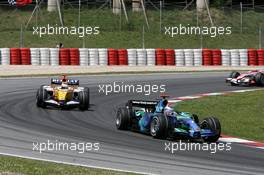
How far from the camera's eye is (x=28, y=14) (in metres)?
48.6

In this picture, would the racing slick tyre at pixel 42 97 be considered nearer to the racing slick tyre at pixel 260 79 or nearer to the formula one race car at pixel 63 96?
the formula one race car at pixel 63 96

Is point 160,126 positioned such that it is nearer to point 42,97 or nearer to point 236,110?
point 42,97

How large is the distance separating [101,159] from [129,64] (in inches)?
1004

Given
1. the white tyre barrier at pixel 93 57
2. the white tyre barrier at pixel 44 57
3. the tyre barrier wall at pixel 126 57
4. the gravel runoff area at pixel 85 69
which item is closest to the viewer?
the gravel runoff area at pixel 85 69

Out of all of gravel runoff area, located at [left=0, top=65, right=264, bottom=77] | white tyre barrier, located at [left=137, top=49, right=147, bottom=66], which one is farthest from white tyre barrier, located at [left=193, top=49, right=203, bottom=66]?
white tyre barrier, located at [left=137, top=49, right=147, bottom=66]

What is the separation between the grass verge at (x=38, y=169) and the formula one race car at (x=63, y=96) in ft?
25.8

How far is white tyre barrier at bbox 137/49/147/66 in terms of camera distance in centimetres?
3831

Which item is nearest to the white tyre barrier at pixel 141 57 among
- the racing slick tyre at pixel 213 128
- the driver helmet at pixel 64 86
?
the driver helmet at pixel 64 86

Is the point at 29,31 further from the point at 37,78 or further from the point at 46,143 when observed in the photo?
the point at 46,143

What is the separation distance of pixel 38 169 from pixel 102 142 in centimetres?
370

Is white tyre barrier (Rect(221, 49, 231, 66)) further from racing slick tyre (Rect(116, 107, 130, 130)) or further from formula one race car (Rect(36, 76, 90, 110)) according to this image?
racing slick tyre (Rect(116, 107, 130, 130))

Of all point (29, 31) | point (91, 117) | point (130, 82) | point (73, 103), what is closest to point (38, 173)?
point (91, 117)

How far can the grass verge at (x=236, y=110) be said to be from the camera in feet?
55.7

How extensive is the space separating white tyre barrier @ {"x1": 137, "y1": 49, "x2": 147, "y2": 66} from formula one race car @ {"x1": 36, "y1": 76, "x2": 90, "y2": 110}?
1776 cm
